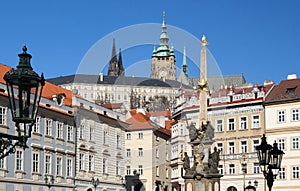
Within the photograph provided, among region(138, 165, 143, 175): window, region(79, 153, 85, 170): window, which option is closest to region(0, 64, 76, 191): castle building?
region(79, 153, 85, 170): window

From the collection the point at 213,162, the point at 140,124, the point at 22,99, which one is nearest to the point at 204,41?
the point at 213,162

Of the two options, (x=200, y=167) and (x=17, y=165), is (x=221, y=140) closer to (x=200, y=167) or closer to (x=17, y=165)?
(x=200, y=167)

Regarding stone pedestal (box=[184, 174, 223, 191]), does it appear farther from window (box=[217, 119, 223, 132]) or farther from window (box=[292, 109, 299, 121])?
window (box=[217, 119, 223, 132])

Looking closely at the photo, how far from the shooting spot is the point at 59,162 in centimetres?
3534

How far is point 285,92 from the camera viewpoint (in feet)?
145

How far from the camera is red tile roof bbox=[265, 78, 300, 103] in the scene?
4347cm

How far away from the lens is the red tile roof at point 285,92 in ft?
143

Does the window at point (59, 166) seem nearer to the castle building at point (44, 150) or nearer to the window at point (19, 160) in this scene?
the castle building at point (44, 150)

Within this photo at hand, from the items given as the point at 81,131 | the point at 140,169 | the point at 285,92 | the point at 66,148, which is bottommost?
the point at 140,169

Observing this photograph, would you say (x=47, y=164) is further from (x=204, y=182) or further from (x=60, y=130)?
(x=204, y=182)

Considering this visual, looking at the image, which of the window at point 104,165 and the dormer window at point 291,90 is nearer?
the window at point 104,165

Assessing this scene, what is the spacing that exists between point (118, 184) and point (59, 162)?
32.5ft

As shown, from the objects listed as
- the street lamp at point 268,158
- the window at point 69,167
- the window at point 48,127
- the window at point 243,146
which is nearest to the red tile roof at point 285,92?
the window at point 243,146

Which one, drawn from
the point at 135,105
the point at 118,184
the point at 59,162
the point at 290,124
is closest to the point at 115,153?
the point at 118,184
